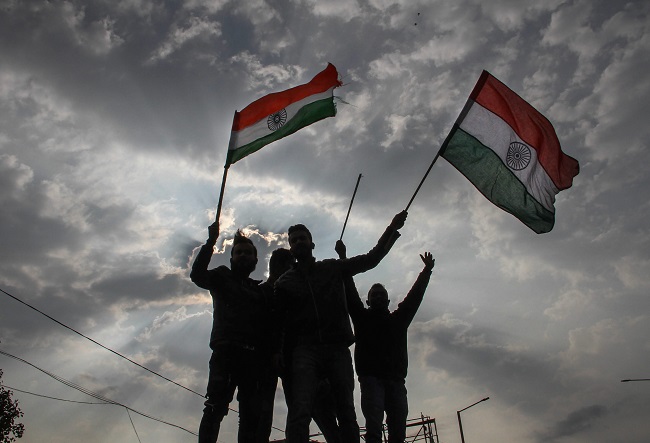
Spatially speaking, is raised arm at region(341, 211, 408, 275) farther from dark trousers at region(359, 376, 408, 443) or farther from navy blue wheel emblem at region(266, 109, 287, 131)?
navy blue wheel emblem at region(266, 109, 287, 131)

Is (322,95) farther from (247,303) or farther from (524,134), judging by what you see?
(247,303)

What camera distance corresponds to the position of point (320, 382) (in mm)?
4180

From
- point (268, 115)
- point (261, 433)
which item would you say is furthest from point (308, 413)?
point (268, 115)

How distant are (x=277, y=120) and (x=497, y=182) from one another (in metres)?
2.85

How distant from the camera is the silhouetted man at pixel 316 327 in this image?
3.99 m

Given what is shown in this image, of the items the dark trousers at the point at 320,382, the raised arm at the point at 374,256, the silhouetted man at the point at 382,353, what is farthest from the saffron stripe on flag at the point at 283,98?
the dark trousers at the point at 320,382

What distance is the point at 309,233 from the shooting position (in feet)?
15.9

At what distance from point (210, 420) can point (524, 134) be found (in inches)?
190

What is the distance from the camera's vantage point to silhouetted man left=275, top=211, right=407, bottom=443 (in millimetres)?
3986

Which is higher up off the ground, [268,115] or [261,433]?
[268,115]

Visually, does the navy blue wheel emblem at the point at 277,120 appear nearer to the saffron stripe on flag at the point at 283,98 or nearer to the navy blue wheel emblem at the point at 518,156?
the saffron stripe on flag at the point at 283,98

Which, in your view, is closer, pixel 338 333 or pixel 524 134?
pixel 338 333

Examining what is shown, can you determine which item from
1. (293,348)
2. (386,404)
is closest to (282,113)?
(293,348)

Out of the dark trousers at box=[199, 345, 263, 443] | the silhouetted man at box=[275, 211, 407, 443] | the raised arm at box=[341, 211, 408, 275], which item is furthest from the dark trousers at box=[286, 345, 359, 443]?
the raised arm at box=[341, 211, 408, 275]
